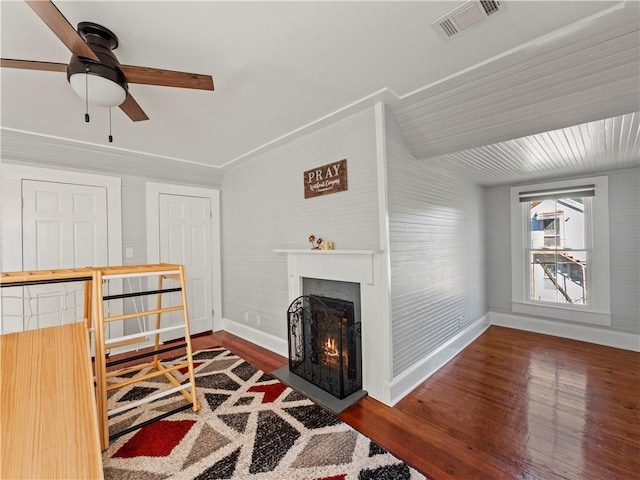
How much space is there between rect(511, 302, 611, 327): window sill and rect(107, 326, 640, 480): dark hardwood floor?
47cm

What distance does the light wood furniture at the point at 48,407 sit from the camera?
117cm

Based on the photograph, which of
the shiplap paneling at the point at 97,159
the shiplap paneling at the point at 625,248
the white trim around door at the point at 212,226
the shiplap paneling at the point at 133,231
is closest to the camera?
the shiplap paneling at the point at 97,159

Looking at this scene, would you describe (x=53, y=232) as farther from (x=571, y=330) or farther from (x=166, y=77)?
(x=571, y=330)

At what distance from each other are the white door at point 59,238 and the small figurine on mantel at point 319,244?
8.12ft

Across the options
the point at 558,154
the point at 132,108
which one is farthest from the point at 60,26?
the point at 558,154

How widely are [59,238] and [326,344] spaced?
3.13 metres

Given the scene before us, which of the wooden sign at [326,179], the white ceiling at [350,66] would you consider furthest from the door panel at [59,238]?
the wooden sign at [326,179]

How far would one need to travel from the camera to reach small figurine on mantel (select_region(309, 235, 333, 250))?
102 inches

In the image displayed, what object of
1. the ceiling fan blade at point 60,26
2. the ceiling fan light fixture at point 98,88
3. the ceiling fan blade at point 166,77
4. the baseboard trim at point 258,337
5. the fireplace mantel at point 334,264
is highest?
the ceiling fan blade at point 166,77

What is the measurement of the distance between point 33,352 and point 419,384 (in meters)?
2.76

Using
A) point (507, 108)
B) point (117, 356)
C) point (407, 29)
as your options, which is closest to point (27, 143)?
point (117, 356)

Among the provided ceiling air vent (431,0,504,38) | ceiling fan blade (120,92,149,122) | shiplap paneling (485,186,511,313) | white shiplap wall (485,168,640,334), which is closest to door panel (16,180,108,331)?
ceiling fan blade (120,92,149,122)

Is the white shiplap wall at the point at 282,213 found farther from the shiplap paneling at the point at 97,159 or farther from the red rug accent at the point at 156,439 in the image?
the red rug accent at the point at 156,439

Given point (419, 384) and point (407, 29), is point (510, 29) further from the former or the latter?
point (419, 384)
